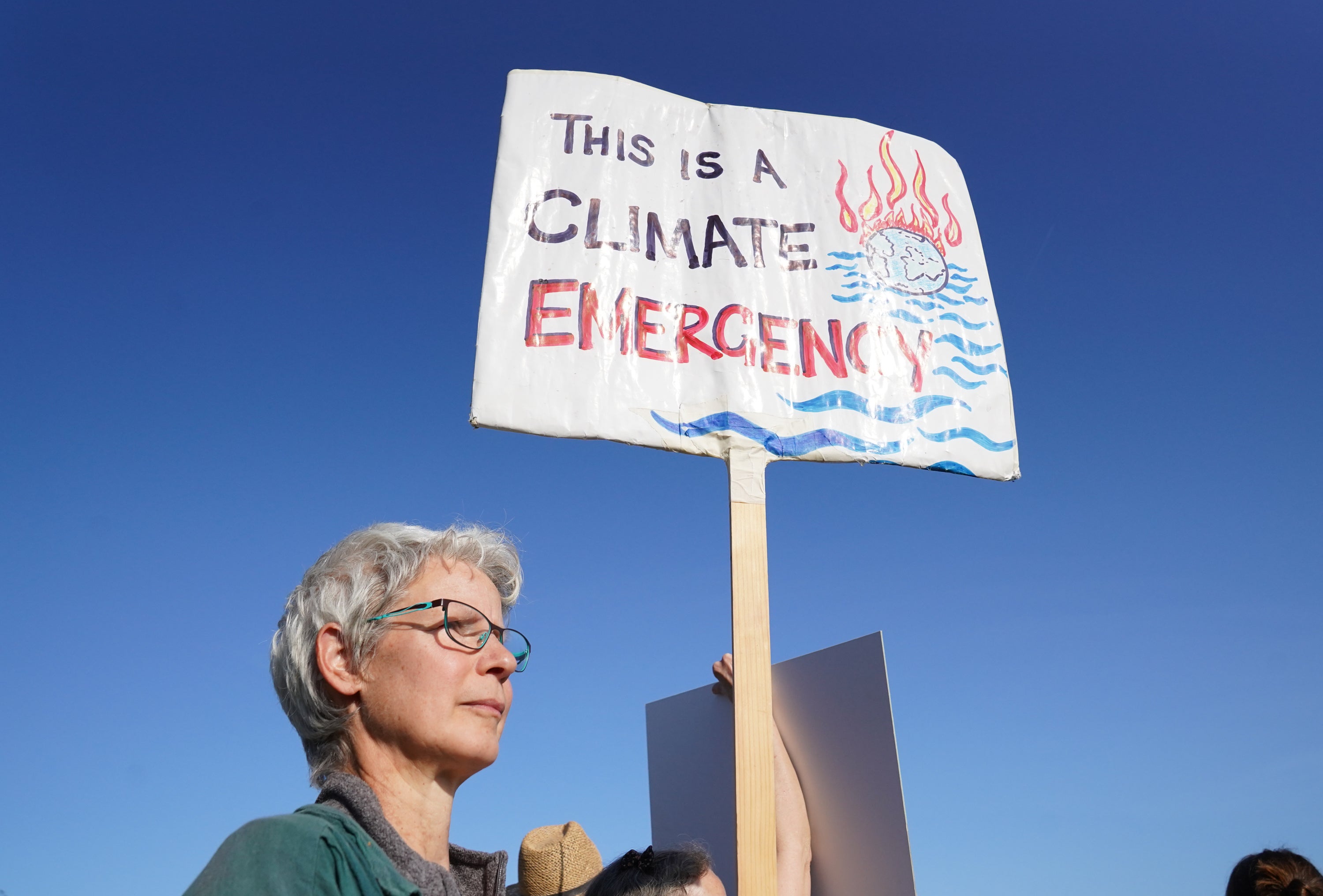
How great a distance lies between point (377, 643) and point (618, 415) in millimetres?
1090

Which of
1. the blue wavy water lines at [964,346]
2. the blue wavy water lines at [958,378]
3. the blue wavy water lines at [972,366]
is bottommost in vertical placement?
the blue wavy water lines at [958,378]

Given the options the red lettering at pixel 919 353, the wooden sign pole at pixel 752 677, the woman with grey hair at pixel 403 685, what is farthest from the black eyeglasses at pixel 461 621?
the red lettering at pixel 919 353

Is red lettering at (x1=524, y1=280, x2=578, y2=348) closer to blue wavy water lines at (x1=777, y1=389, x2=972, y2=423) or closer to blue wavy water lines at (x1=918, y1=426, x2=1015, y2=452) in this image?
blue wavy water lines at (x1=777, y1=389, x2=972, y2=423)

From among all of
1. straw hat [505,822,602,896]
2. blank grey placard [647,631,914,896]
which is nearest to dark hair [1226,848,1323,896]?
blank grey placard [647,631,914,896]

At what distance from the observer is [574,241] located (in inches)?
107

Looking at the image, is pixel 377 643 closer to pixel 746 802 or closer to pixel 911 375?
pixel 746 802

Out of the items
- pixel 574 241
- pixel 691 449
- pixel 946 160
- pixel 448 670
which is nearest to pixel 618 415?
pixel 691 449

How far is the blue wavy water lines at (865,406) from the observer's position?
2.71 meters

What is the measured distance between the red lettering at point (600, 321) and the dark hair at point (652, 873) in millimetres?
1280

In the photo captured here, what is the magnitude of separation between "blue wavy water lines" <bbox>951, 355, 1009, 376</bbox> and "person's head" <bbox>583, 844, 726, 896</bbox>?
5.27 feet

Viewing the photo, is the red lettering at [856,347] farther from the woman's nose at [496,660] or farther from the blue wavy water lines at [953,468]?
the woman's nose at [496,660]

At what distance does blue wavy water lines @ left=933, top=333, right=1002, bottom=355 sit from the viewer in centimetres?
298

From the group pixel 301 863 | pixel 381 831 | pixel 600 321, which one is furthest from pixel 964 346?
pixel 301 863

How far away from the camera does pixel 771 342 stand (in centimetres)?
275
